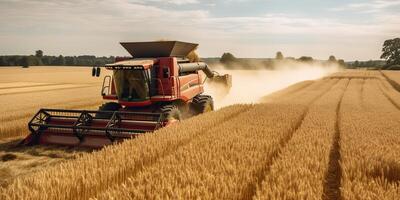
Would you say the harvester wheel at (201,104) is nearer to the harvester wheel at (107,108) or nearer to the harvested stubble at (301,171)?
the harvester wheel at (107,108)

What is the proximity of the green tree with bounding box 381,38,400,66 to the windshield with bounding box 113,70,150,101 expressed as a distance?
105541mm

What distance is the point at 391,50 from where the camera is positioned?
104375mm

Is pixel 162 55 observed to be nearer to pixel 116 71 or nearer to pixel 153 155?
pixel 116 71

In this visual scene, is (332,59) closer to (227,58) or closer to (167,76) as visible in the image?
(227,58)

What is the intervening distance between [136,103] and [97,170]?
A: 5.81 meters

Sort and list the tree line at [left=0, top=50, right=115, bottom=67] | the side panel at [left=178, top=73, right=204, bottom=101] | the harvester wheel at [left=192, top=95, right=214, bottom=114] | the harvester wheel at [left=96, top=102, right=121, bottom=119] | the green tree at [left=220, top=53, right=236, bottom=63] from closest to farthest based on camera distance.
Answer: the harvester wheel at [left=96, top=102, right=121, bottom=119]
the side panel at [left=178, top=73, right=204, bottom=101]
the harvester wheel at [left=192, top=95, right=214, bottom=114]
the green tree at [left=220, top=53, right=236, bottom=63]
the tree line at [left=0, top=50, right=115, bottom=67]

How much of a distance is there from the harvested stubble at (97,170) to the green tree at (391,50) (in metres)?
108

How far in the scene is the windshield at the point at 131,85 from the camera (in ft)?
37.3

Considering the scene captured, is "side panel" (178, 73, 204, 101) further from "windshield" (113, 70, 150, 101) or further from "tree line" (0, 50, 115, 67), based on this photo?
"tree line" (0, 50, 115, 67)

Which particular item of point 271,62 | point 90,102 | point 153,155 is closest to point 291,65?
point 271,62

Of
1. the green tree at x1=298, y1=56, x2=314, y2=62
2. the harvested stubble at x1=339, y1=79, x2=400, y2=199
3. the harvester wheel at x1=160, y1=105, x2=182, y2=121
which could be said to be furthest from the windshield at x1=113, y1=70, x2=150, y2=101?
the green tree at x1=298, y1=56, x2=314, y2=62

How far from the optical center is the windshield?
1136 centimetres

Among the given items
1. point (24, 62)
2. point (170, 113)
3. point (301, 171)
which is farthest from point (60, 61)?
point (301, 171)

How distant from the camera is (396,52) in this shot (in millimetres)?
104000
